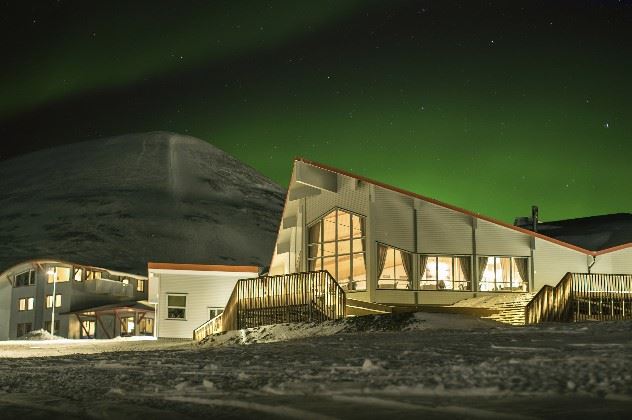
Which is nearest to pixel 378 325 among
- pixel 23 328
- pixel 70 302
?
pixel 70 302

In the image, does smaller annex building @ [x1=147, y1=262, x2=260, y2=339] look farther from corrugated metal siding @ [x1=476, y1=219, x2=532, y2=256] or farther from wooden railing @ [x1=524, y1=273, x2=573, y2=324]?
wooden railing @ [x1=524, y1=273, x2=573, y2=324]

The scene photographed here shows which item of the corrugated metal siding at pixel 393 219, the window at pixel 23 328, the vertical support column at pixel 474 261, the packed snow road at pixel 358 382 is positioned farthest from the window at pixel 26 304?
the packed snow road at pixel 358 382

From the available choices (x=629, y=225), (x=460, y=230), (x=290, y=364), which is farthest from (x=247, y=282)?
(x=629, y=225)

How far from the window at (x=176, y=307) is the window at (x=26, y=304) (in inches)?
1230

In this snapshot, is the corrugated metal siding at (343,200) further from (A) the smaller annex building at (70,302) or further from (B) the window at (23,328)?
(B) the window at (23,328)

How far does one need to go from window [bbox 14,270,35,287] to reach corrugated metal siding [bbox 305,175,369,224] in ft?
137

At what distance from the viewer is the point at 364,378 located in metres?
8.09

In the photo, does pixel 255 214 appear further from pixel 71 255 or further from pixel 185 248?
pixel 71 255

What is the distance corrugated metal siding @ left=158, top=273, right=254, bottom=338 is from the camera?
3900 centimetres

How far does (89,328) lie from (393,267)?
1605 inches

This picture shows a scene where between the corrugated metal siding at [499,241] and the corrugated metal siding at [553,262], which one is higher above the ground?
the corrugated metal siding at [499,241]

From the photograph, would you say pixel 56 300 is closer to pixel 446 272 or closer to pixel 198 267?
pixel 198 267

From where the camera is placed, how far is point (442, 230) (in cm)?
2995

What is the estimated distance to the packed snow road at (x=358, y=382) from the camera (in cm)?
628
